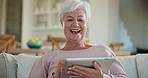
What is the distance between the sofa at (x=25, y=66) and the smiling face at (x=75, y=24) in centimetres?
39

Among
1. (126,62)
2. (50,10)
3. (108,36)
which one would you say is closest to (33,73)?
(126,62)

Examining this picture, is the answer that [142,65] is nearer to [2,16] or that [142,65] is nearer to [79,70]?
[79,70]

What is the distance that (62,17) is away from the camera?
1.61 meters

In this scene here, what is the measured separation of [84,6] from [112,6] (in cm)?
359

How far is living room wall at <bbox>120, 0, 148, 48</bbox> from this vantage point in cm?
660

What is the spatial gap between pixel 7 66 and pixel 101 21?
11.2ft

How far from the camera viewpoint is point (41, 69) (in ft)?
5.09

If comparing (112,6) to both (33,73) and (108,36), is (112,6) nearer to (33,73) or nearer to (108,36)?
(108,36)

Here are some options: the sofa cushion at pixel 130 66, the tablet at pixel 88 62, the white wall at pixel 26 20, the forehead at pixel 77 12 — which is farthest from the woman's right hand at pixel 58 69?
the white wall at pixel 26 20

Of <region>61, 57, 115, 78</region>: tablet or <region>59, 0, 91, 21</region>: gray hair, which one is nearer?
<region>61, 57, 115, 78</region>: tablet

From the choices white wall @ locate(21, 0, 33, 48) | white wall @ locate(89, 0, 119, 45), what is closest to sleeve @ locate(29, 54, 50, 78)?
white wall @ locate(89, 0, 119, 45)

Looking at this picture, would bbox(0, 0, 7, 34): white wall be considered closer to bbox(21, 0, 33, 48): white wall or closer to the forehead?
bbox(21, 0, 33, 48): white wall

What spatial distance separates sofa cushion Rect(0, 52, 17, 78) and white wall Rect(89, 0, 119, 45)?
10.9 feet

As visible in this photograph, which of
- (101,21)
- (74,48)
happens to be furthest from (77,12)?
(101,21)
